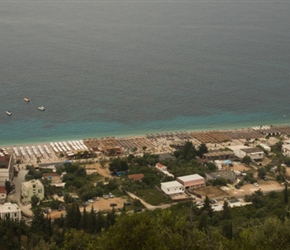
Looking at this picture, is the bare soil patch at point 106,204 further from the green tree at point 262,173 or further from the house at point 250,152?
the house at point 250,152

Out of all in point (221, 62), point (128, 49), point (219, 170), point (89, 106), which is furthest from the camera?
point (128, 49)

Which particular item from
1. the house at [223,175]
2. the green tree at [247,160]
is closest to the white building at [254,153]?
the green tree at [247,160]

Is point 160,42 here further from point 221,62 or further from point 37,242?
point 37,242

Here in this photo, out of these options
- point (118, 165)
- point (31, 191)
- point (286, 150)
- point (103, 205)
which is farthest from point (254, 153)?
point (31, 191)

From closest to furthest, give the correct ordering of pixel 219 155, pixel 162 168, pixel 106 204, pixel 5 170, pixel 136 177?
pixel 106 204 → pixel 5 170 → pixel 136 177 → pixel 162 168 → pixel 219 155

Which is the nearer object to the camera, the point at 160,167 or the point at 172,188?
the point at 172,188

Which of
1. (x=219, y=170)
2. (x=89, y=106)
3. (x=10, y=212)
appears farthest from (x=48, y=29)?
(x=10, y=212)

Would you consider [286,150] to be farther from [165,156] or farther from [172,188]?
[172,188]
